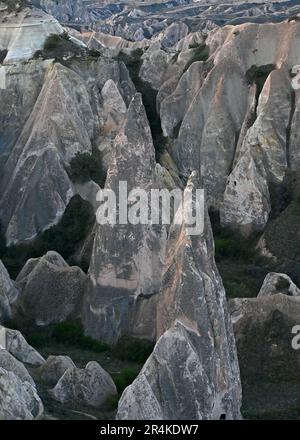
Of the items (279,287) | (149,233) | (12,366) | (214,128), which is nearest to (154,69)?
(214,128)

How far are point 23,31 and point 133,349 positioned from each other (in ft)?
65.2

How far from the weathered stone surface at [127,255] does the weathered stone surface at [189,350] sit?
3410mm

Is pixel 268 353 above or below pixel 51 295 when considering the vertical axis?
below

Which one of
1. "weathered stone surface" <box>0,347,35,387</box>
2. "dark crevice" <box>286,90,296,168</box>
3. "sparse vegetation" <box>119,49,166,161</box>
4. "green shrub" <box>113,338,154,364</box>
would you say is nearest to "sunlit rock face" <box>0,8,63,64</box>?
"sparse vegetation" <box>119,49,166,161</box>

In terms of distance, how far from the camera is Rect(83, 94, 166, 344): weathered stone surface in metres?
20.4

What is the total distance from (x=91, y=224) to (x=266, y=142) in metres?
8.45

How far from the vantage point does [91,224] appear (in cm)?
2681

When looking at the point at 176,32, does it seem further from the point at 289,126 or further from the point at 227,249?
the point at 227,249

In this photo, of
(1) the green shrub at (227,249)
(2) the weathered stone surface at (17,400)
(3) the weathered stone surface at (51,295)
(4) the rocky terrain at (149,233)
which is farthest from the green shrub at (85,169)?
(2) the weathered stone surface at (17,400)

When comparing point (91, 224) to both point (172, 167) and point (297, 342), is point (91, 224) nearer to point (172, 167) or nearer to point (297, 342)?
point (172, 167)

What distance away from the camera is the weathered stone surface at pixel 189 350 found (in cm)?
1359

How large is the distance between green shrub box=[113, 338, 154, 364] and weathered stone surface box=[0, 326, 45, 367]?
2.51 metres

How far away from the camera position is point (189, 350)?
13992 millimetres
